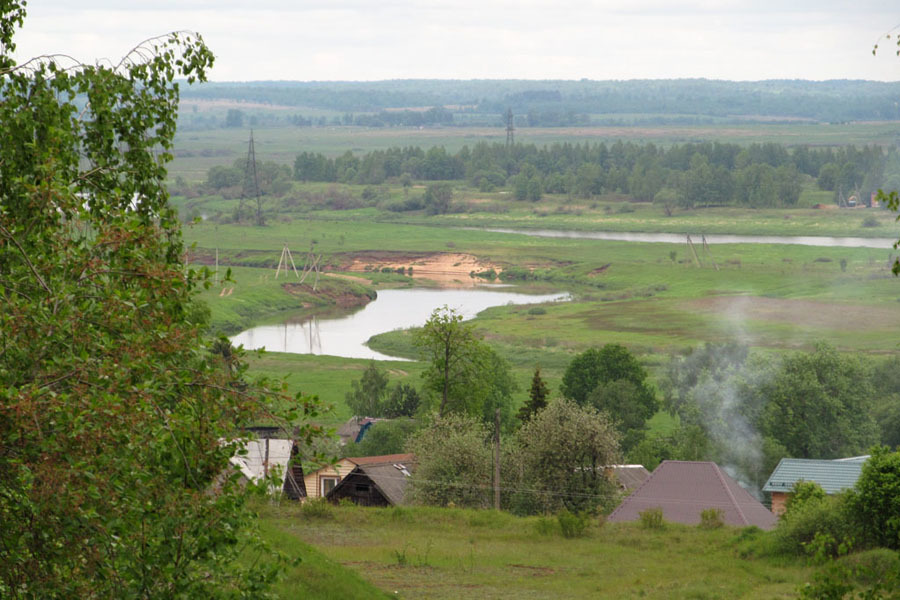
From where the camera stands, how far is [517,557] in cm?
1961

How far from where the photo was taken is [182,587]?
183 inches

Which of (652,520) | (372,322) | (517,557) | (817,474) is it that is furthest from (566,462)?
(372,322)

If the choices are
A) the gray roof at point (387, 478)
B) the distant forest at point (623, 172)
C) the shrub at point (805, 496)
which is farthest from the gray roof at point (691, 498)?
the distant forest at point (623, 172)

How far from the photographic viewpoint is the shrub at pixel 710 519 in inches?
926

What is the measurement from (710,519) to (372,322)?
4392cm

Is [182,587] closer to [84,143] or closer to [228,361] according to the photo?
[228,361]

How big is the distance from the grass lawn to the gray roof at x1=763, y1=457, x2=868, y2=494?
176 inches

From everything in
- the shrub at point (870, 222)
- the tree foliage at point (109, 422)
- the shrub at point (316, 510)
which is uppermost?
the tree foliage at point (109, 422)

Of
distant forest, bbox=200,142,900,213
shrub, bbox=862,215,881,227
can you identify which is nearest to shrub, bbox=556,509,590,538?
shrub, bbox=862,215,881,227

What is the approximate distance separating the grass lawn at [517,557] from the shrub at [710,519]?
0.71 metres

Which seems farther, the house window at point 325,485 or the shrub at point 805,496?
the house window at point 325,485

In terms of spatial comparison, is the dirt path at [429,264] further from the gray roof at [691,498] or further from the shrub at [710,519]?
the shrub at [710,519]

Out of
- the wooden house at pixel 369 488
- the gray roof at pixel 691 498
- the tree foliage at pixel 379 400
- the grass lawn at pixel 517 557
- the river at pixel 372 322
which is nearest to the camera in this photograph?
the grass lawn at pixel 517 557

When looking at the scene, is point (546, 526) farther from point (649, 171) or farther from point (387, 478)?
point (649, 171)
